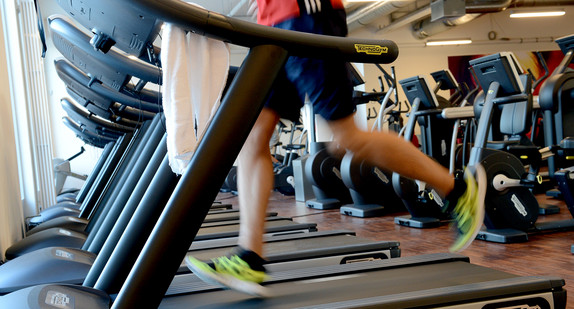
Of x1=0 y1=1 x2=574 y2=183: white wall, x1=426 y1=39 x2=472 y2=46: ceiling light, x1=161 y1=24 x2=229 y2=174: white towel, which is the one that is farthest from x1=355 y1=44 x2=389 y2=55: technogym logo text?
x1=426 y1=39 x2=472 y2=46: ceiling light

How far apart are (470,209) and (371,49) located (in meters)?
0.84

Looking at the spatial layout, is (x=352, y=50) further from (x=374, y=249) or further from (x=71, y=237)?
(x=71, y=237)

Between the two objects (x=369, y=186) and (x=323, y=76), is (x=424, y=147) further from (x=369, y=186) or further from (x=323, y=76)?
(x=323, y=76)

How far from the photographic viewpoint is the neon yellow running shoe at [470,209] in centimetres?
191

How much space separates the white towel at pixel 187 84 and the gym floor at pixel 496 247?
54.0 inches

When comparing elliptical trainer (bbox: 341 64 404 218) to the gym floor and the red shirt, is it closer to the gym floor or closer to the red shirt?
the gym floor

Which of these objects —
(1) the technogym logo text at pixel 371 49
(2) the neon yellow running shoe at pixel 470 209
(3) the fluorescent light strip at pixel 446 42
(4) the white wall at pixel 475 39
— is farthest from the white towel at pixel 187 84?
(3) the fluorescent light strip at pixel 446 42

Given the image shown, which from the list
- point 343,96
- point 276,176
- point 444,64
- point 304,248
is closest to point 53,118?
point 276,176

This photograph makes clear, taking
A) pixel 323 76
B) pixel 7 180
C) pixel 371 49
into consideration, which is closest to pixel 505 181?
pixel 323 76

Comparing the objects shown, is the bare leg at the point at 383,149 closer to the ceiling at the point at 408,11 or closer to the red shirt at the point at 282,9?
the red shirt at the point at 282,9

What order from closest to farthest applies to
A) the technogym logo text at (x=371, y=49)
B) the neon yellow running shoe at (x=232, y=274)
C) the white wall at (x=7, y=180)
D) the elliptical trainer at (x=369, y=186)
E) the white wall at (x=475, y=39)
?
1. the technogym logo text at (x=371, y=49)
2. the neon yellow running shoe at (x=232, y=274)
3. the white wall at (x=7, y=180)
4. the elliptical trainer at (x=369, y=186)
5. the white wall at (x=475, y=39)

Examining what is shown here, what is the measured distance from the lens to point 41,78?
5457 mm

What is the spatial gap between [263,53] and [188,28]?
0.17m

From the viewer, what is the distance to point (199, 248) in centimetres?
266
